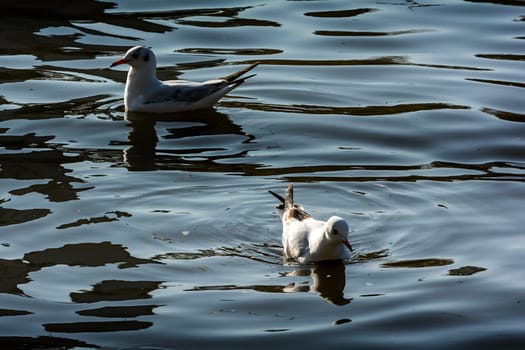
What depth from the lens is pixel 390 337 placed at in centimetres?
838

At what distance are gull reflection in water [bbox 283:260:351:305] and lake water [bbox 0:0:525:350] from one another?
24mm

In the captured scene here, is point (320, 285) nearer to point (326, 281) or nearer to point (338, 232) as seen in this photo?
point (326, 281)

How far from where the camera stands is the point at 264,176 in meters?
11.8

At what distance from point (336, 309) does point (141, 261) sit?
170 centimetres

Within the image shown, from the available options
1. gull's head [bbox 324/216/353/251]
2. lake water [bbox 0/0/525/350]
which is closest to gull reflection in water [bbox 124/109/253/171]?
lake water [bbox 0/0/525/350]

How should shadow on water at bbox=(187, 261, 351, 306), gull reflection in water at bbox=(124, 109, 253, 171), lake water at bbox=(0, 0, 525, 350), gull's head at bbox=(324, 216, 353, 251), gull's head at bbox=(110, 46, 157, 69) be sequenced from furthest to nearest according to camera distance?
gull's head at bbox=(110, 46, 157, 69) → gull reflection in water at bbox=(124, 109, 253, 171) → gull's head at bbox=(324, 216, 353, 251) → shadow on water at bbox=(187, 261, 351, 306) → lake water at bbox=(0, 0, 525, 350)

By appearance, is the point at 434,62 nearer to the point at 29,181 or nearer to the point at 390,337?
the point at 29,181

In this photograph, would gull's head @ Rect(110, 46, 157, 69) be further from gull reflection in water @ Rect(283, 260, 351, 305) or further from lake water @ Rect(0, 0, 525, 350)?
gull reflection in water @ Rect(283, 260, 351, 305)

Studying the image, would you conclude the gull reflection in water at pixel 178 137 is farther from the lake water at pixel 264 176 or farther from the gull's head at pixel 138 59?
the gull's head at pixel 138 59

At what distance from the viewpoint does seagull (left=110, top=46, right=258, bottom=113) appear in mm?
14234

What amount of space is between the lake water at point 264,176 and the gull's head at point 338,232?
263mm

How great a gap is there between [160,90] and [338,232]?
5293 millimetres

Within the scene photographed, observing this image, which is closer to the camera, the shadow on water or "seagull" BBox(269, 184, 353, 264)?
the shadow on water

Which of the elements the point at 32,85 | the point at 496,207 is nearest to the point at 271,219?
the point at 496,207
